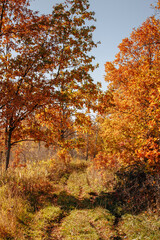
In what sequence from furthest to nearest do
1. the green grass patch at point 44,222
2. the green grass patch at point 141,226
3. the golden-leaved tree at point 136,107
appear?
the golden-leaved tree at point 136,107
the green grass patch at point 44,222
the green grass patch at point 141,226

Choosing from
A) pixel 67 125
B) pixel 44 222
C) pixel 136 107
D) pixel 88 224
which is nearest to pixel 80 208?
pixel 88 224

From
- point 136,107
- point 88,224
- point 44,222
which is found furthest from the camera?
point 136,107

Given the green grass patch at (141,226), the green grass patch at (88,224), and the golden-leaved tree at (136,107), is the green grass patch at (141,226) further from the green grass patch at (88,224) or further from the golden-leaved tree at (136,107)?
the golden-leaved tree at (136,107)

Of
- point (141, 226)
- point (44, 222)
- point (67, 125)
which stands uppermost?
point (67, 125)

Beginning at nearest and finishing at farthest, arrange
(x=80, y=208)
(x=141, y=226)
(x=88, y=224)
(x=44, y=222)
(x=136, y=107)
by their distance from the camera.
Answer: (x=141, y=226) → (x=88, y=224) → (x=44, y=222) → (x=80, y=208) → (x=136, y=107)

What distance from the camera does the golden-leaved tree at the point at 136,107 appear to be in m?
5.87

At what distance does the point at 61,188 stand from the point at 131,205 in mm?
3912

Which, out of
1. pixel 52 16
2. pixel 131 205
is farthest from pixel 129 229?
pixel 52 16

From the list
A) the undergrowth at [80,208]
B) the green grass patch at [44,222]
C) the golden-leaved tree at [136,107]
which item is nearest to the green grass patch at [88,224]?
the undergrowth at [80,208]

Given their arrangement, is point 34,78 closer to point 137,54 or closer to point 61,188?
point 61,188

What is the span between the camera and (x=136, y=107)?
7.61 meters

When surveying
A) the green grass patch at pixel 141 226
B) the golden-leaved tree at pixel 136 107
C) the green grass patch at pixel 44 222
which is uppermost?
the golden-leaved tree at pixel 136 107

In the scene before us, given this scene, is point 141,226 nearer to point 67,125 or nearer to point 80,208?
point 80,208

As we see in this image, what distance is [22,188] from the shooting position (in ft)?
22.1
